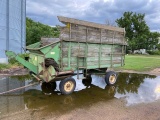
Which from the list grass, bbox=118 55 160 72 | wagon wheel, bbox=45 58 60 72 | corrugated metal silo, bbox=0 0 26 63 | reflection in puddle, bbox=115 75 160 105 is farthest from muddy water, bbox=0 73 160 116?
corrugated metal silo, bbox=0 0 26 63

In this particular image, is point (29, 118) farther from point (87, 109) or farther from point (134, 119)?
point (134, 119)

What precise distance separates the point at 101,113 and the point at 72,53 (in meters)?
2.69

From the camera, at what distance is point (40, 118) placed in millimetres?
4578

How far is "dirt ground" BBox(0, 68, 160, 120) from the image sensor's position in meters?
4.69

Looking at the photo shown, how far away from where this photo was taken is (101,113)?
5.10 m

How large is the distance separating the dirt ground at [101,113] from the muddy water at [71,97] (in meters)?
0.20

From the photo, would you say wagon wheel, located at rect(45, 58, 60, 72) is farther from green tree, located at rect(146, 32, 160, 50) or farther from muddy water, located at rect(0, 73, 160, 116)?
green tree, located at rect(146, 32, 160, 50)

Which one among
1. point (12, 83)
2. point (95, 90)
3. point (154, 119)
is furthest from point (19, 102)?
point (154, 119)

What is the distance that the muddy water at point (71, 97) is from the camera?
5395mm

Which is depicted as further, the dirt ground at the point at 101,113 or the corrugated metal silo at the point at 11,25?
the corrugated metal silo at the point at 11,25

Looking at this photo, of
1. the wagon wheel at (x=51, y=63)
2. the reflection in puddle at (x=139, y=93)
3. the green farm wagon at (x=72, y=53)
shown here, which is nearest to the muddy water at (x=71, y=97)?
the reflection in puddle at (x=139, y=93)

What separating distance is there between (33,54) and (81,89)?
8.31 ft

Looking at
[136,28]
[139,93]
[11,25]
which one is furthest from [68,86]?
[136,28]

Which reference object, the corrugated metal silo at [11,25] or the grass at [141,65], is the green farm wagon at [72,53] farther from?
the corrugated metal silo at [11,25]
